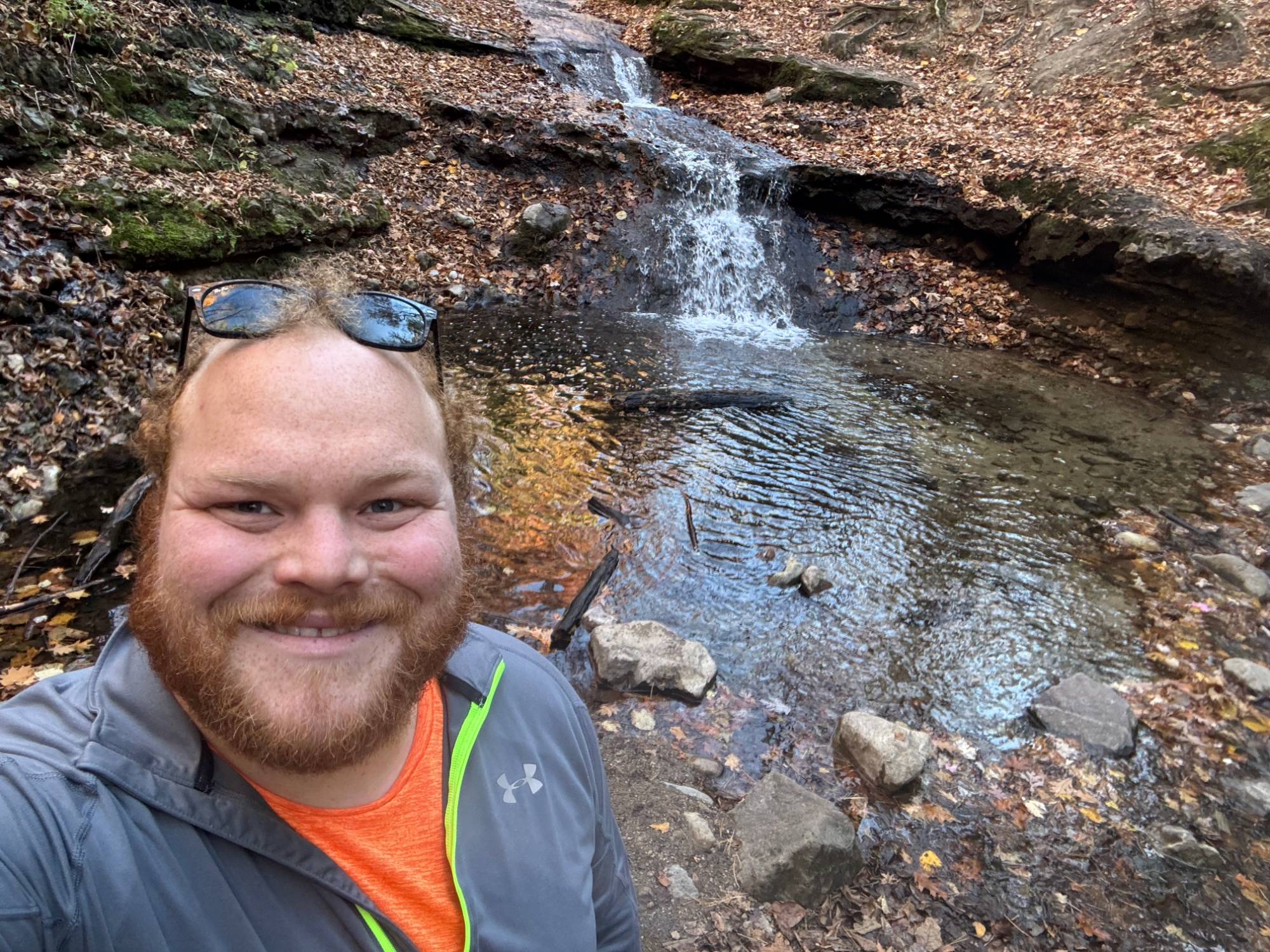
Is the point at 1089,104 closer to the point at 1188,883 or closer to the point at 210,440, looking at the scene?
the point at 1188,883

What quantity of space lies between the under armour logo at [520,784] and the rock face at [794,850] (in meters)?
1.67

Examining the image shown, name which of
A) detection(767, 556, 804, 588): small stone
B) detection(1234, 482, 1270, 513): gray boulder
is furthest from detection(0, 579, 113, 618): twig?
detection(1234, 482, 1270, 513): gray boulder

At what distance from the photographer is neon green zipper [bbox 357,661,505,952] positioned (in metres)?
1.22

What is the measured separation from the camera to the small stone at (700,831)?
2.90 m

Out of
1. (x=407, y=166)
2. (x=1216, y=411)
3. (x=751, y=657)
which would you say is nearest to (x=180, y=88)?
(x=407, y=166)

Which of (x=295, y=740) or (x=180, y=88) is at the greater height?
(x=180, y=88)

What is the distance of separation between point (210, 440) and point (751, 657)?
3515 millimetres

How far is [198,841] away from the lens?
1104 mm

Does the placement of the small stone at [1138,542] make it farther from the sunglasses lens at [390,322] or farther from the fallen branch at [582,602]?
the sunglasses lens at [390,322]

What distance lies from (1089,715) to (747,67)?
17.3 meters

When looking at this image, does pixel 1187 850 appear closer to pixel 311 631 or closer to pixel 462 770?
pixel 462 770

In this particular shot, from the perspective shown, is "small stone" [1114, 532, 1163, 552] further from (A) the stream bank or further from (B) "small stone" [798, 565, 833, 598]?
(B) "small stone" [798, 565, 833, 598]

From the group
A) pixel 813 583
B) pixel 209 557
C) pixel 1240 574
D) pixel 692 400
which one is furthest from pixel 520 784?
pixel 692 400

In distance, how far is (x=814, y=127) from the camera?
14.6 metres
